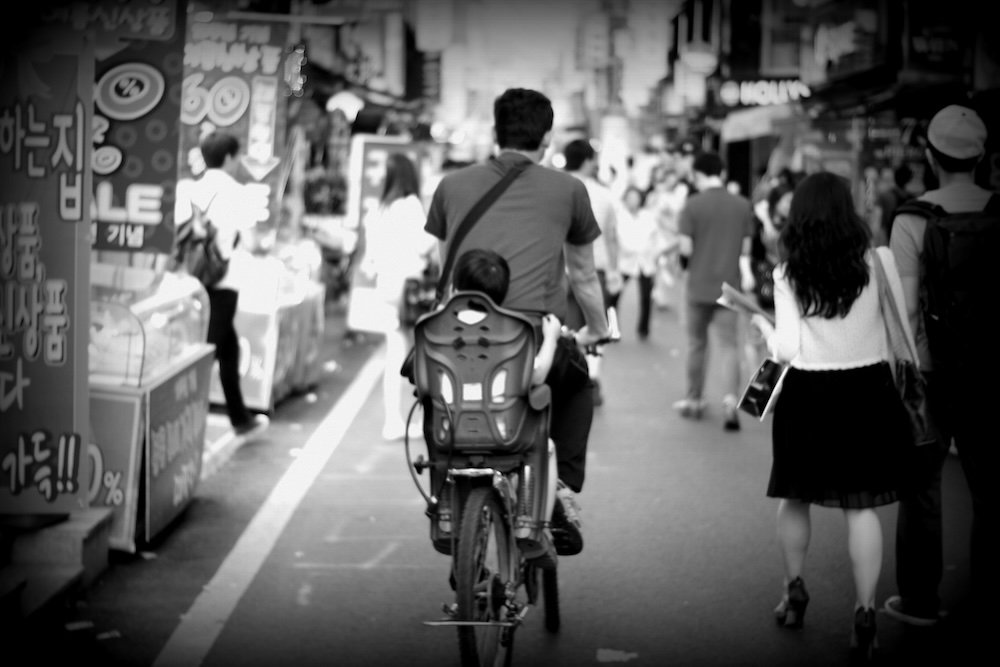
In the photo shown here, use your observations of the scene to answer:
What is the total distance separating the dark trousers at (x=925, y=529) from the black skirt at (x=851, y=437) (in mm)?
289

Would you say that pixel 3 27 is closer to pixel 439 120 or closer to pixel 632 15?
pixel 632 15

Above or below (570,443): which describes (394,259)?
above

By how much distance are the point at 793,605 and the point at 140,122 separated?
3.85 m

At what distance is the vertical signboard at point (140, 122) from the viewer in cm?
679

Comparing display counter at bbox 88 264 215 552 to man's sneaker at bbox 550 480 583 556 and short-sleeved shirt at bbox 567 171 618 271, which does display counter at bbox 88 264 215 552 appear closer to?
man's sneaker at bbox 550 480 583 556

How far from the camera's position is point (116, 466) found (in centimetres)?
688

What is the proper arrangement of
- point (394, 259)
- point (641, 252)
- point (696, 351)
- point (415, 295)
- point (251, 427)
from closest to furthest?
point (251, 427), point (394, 259), point (696, 351), point (641, 252), point (415, 295)

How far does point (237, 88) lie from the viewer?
10.7 meters

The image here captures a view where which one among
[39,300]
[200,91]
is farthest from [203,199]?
[39,300]

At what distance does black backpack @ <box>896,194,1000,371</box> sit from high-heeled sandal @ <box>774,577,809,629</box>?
1.09m

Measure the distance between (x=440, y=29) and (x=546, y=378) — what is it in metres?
21.9

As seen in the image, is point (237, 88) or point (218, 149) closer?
point (218, 149)

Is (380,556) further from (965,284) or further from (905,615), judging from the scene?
(965,284)

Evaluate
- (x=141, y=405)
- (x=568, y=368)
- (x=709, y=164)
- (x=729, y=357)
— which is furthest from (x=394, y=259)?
(x=568, y=368)
